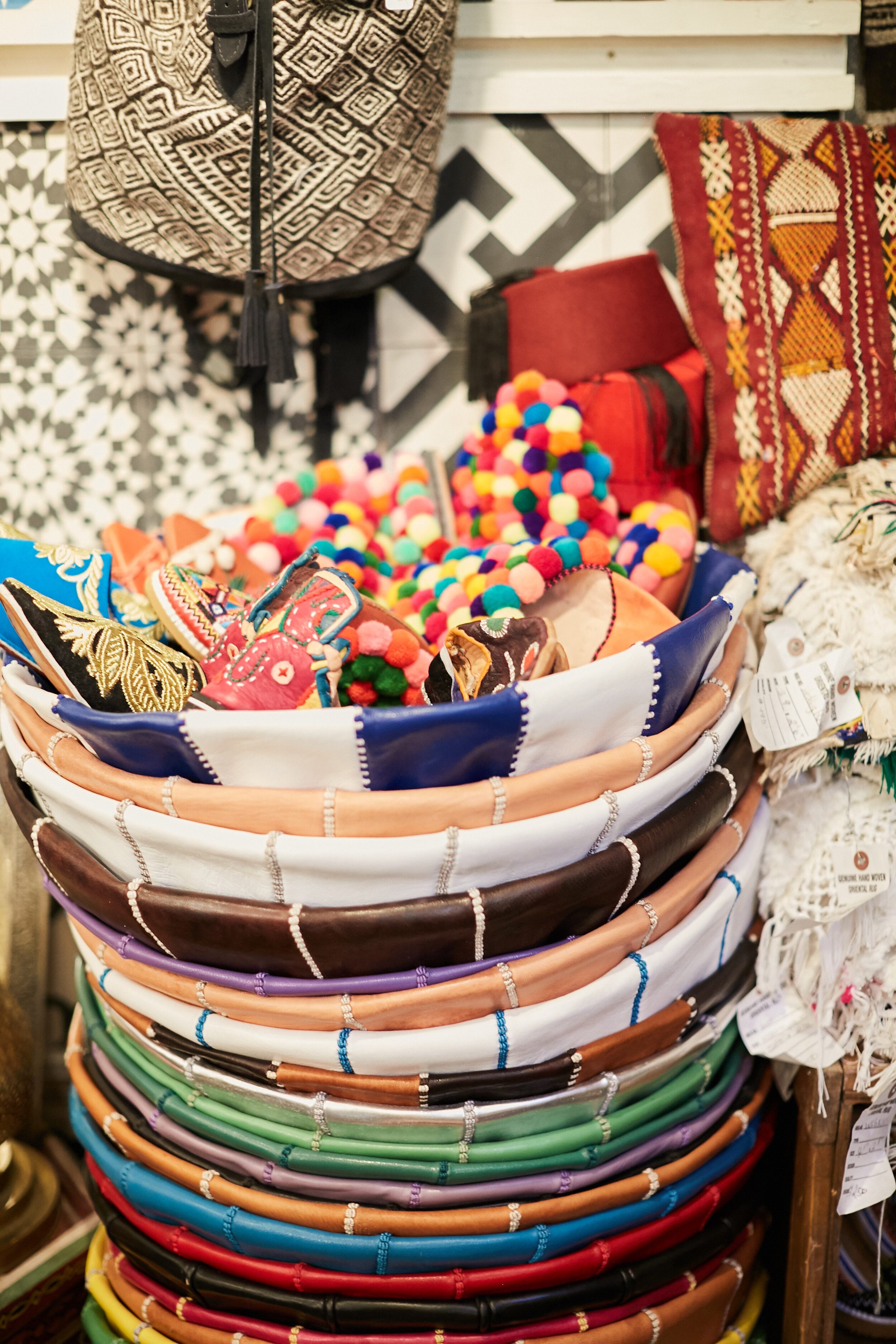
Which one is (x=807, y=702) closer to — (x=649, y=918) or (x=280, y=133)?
(x=649, y=918)

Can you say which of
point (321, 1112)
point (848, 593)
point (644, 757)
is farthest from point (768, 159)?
point (321, 1112)

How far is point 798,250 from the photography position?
3.76ft

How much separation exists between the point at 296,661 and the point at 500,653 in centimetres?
18

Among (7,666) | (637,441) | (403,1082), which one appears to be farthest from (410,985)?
(637,441)

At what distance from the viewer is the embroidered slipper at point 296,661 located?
81 cm

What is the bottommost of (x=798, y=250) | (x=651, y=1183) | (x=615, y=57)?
(x=651, y=1183)

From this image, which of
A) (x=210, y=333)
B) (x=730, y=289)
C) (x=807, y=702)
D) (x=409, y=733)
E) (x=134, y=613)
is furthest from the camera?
(x=210, y=333)

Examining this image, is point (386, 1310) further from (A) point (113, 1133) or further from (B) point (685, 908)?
(B) point (685, 908)

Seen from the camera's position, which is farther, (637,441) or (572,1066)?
(637,441)

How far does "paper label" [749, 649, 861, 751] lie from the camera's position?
2.96 feet

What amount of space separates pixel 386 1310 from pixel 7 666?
0.68 m

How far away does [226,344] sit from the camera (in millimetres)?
1275

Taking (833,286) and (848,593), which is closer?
(848,593)

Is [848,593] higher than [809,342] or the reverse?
the reverse
